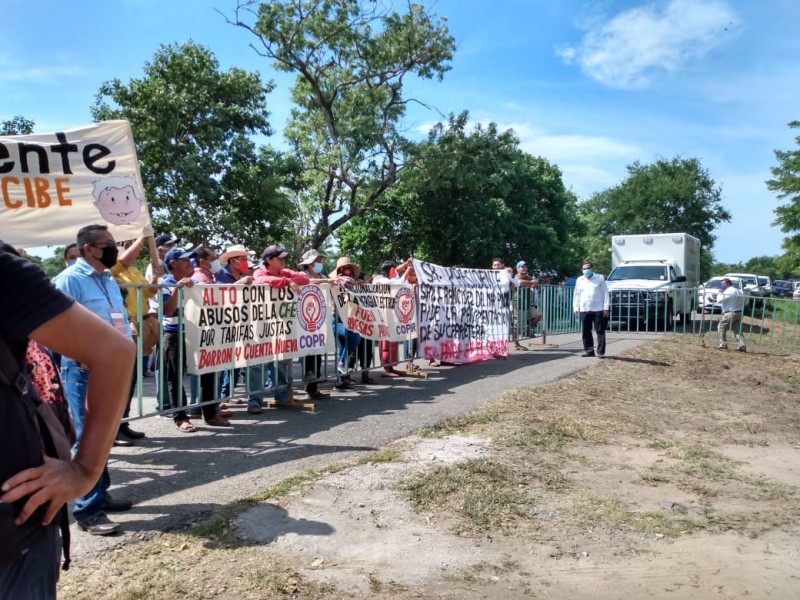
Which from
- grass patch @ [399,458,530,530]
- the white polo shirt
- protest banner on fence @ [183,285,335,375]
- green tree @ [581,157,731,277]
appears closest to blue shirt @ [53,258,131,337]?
protest banner on fence @ [183,285,335,375]

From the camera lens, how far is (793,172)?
3172 cm

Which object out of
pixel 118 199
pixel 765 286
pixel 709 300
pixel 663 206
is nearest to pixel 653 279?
pixel 709 300

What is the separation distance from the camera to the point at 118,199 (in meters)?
6.43

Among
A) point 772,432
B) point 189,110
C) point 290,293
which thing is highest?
point 189,110

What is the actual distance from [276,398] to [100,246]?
408 centimetres

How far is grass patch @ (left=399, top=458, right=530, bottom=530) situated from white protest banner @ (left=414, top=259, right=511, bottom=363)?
5.78 m

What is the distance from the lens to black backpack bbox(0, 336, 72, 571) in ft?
4.90

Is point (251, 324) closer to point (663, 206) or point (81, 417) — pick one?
point (81, 417)

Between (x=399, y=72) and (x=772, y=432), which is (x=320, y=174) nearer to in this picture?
(x=399, y=72)

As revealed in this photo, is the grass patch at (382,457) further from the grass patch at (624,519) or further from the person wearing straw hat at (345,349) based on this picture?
the person wearing straw hat at (345,349)

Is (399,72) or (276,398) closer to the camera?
(276,398)

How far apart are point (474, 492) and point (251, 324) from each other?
12.0ft

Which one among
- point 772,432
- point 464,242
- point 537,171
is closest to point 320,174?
point 464,242

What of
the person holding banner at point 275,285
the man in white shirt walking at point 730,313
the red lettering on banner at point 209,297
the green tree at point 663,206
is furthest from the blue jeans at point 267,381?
the green tree at point 663,206
